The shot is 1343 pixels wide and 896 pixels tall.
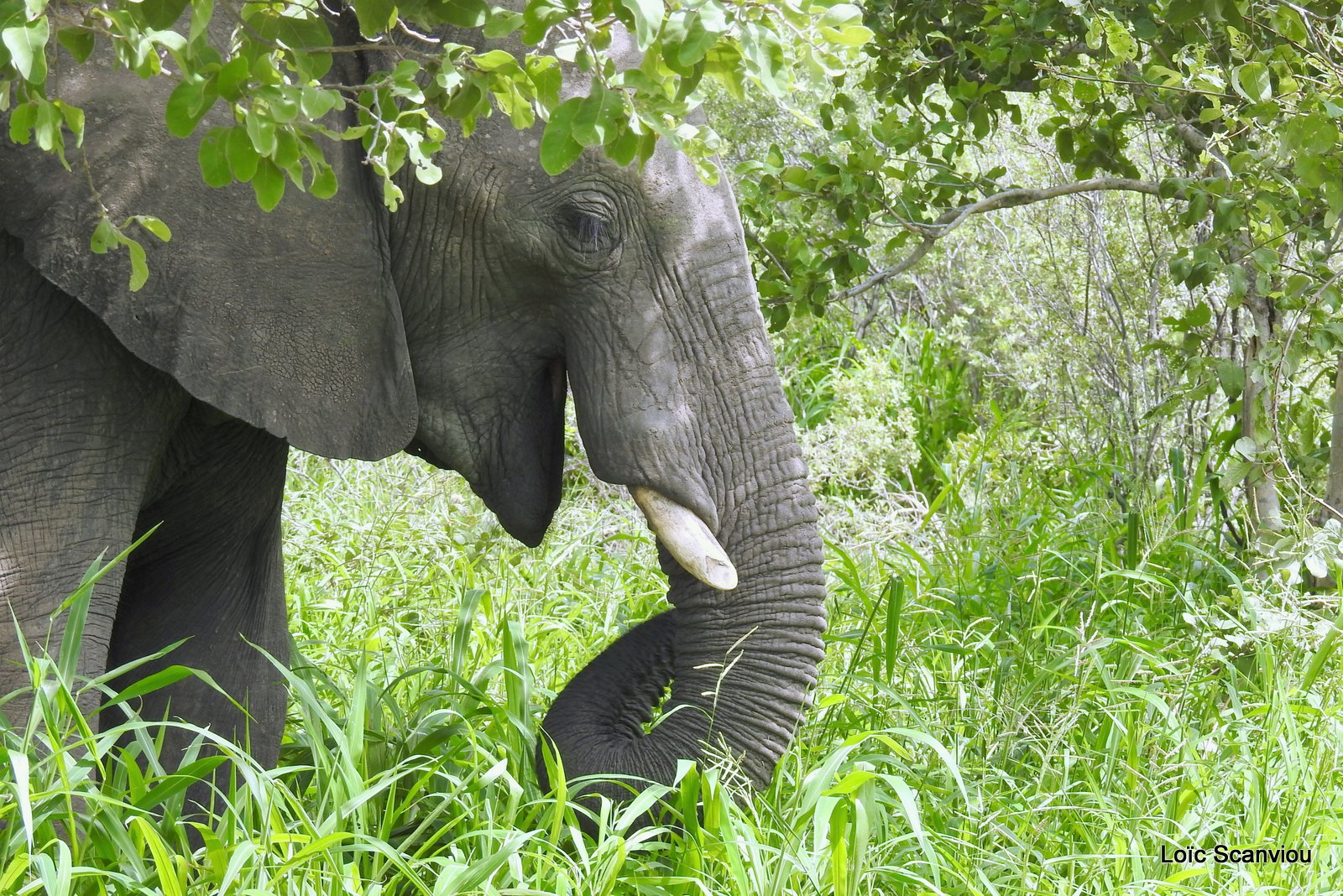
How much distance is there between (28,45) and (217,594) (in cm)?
224

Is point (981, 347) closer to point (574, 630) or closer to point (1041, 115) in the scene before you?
point (1041, 115)

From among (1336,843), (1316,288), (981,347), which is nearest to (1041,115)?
(981,347)

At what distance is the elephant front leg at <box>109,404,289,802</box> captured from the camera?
12.4ft

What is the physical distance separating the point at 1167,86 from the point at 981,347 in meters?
6.11

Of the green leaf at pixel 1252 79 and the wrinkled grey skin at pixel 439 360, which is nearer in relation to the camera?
the wrinkled grey skin at pixel 439 360

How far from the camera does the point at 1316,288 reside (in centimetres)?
445

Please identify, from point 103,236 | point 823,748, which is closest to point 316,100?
point 103,236

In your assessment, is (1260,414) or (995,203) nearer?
(1260,414)

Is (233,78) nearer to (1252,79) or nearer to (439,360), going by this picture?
(439,360)

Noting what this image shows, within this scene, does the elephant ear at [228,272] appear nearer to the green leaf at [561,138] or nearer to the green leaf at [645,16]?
the green leaf at [561,138]

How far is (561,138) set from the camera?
2.17 meters

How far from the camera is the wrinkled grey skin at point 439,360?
301cm

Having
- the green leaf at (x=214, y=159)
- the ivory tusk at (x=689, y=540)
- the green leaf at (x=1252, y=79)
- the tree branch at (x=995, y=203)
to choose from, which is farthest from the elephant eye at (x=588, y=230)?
the tree branch at (x=995, y=203)

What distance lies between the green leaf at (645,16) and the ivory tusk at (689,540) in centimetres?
142
